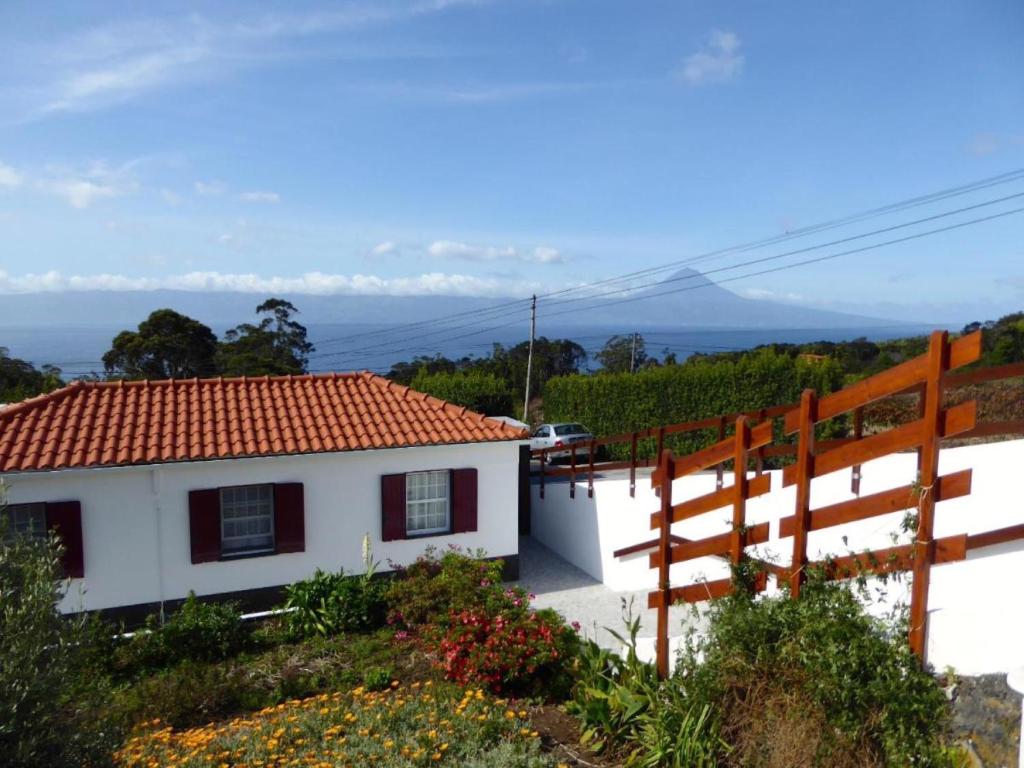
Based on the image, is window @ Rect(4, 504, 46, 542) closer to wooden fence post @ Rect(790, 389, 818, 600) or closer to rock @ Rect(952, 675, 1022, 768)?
wooden fence post @ Rect(790, 389, 818, 600)

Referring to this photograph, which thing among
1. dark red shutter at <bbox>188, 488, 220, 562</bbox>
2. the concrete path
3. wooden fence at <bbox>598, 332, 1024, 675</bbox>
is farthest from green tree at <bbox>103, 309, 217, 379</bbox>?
wooden fence at <bbox>598, 332, 1024, 675</bbox>

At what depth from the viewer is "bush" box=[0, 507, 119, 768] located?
363 cm

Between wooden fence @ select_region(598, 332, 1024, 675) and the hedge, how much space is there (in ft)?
59.4

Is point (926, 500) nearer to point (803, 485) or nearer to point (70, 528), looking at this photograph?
point (803, 485)

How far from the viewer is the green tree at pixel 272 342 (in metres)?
45.5

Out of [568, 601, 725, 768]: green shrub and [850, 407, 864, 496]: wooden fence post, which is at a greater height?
[850, 407, 864, 496]: wooden fence post

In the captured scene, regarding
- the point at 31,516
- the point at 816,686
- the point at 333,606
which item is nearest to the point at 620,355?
the point at 333,606

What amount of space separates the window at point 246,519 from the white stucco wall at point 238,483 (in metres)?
0.30

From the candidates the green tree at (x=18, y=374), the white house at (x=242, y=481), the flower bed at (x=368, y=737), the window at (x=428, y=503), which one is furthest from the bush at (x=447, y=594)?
the green tree at (x=18, y=374)

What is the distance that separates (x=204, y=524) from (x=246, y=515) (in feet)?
2.52

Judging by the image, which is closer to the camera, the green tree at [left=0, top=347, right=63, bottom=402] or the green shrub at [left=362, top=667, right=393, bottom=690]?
the green shrub at [left=362, top=667, right=393, bottom=690]

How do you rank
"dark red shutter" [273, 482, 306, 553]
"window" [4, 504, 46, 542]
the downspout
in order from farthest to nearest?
1. "dark red shutter" [273, 482, 306, 553]
2. the downspout
3. "window" [4, 504, 46, 542]

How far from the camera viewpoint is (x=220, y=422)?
40.6 ft

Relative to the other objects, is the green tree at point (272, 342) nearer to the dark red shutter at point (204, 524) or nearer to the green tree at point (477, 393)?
the green tree at point (477, 393)
